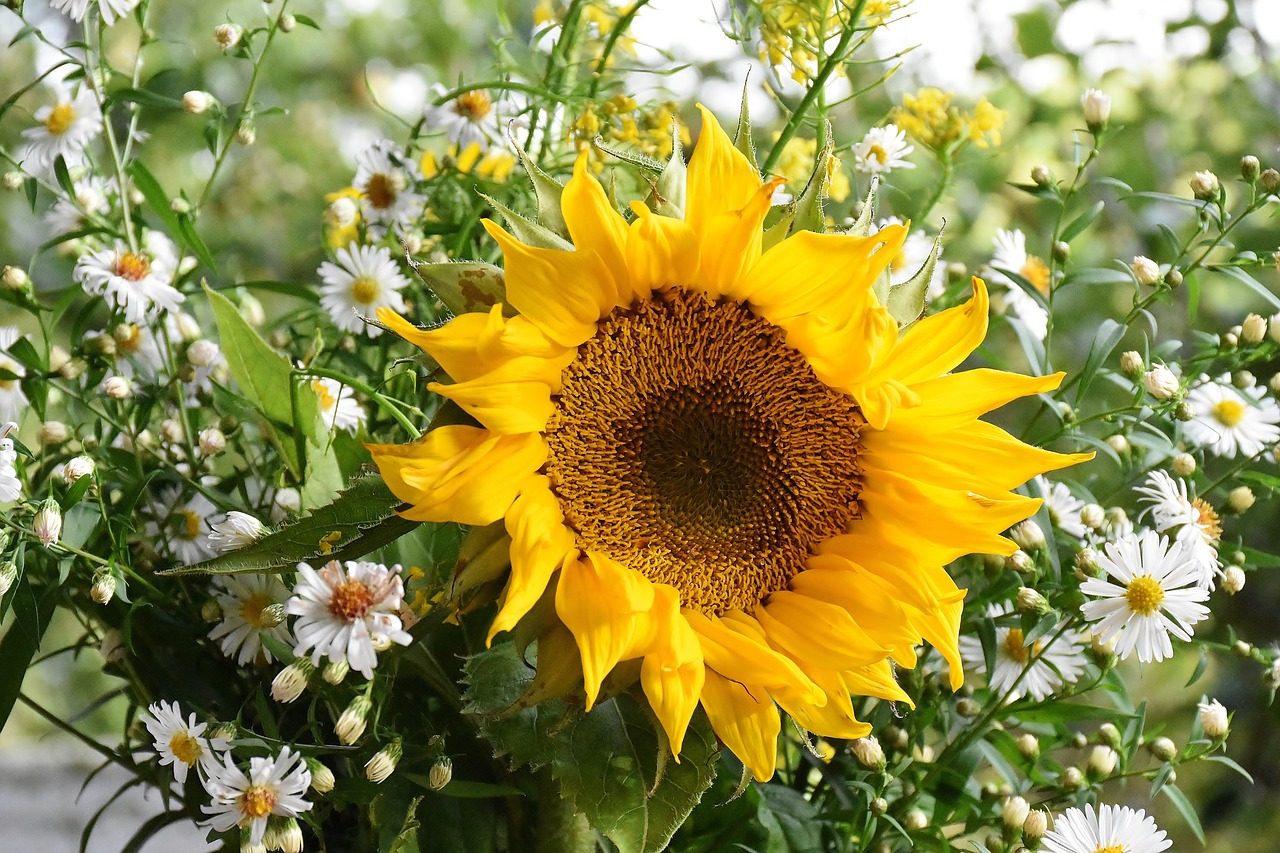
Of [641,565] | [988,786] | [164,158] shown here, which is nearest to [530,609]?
[641,565]

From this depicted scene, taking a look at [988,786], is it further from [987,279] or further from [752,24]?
[752,24]

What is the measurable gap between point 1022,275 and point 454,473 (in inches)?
15.7

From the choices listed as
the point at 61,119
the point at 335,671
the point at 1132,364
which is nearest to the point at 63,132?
the point at 61,119

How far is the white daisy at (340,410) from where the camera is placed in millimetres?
644

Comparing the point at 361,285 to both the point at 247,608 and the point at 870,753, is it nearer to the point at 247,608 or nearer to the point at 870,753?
the point at 247,608

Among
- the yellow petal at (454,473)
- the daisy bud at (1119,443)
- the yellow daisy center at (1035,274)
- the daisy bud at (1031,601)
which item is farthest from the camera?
the yellow daisy center at (1035,274)

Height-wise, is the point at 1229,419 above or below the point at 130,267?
below

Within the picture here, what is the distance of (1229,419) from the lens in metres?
0.67

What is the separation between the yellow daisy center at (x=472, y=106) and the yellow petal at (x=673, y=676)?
0.37m

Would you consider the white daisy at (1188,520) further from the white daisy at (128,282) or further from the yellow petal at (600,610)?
the white daisy at (128,282)

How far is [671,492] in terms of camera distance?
0.58 m

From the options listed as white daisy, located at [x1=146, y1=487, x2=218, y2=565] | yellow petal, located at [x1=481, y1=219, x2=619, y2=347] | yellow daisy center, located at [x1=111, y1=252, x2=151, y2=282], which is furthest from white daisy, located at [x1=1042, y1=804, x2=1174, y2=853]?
yellow daisy center, located at [x1=111, y1=252, x2=151, y2=282]

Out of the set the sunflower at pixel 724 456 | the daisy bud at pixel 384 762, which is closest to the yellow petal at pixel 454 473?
the sunflower at pixel 724 456

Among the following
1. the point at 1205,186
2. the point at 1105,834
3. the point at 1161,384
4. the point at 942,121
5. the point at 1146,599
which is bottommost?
the point at 1105,834
